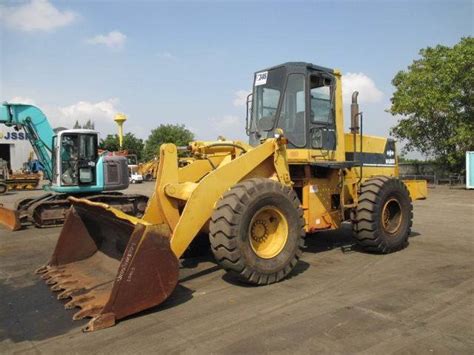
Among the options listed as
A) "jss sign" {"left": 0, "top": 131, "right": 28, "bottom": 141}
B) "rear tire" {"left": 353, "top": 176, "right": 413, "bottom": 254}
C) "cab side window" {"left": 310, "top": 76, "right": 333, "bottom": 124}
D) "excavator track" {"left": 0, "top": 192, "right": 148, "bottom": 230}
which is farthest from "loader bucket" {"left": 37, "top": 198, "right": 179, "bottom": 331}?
"jss sign" {"left": 0, "top": 131, "right": 28, "bottom": 141}

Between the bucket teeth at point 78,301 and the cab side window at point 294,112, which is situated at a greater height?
the cab side window at point 294,112

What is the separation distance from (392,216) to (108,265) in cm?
498

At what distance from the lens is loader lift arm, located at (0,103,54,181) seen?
42.3 feet

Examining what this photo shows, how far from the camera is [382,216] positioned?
296 inches

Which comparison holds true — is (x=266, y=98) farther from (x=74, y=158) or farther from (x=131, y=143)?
(x=131, y=143)

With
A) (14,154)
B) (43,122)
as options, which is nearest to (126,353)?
(43,122)

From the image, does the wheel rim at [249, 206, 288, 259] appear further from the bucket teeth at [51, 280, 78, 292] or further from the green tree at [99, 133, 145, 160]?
the green tree at [99, 133, 145, 160]

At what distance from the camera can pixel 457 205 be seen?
1588cm

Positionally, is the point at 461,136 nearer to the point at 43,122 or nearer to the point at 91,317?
the point at 43,122

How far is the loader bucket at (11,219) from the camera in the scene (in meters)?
11.6

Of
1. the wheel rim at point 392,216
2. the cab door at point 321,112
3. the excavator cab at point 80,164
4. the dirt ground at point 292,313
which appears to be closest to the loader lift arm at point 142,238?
the dirt ground at point 292,313

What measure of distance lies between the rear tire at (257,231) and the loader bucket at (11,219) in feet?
27.1

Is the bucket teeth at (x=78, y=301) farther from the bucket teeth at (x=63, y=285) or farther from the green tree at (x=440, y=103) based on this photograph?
the green tree at (x=440, y=103)

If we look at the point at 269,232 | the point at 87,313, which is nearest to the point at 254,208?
the point at 269,232
